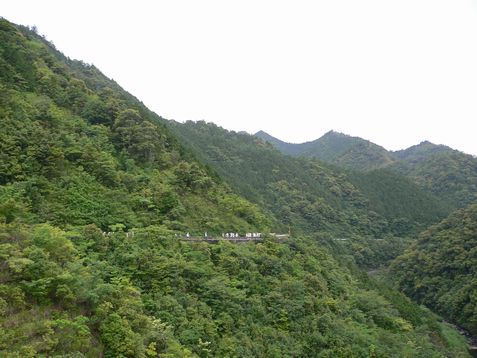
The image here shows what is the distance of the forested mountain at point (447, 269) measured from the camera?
43875 mm

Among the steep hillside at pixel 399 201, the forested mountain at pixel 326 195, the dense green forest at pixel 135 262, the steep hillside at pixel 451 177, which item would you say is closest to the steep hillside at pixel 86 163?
the dense green forest at pixel 135 262

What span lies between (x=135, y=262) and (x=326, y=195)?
62300 millimetres

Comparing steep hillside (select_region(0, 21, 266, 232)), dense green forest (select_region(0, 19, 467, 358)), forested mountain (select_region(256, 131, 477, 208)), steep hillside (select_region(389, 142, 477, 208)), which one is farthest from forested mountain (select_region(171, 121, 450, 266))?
dense green forest (select_region(0, 19, 467, 358))

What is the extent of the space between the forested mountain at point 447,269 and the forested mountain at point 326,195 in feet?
35.6

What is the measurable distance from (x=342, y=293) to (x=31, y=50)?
32829 mm

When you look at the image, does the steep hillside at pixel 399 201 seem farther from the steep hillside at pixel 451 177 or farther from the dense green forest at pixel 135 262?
the dense green forest at pixel 135 262

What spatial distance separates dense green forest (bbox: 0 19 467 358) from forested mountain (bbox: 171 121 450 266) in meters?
28.7

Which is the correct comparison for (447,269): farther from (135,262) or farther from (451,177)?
(451,177)

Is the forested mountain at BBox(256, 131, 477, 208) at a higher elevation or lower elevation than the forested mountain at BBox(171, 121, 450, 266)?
higher

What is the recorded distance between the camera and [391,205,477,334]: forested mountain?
A: 43.9 m

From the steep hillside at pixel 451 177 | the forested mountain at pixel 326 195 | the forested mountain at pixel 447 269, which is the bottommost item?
the forested mountain at pixel 447 269

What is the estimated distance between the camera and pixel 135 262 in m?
18.7

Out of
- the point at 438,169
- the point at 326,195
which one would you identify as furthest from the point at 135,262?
the point at 438,169

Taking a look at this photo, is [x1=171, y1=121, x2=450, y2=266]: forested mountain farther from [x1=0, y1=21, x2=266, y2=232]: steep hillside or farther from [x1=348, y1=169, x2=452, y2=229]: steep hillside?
[x1=0, y1=21, x2=266, y2=232]: steep hillside
